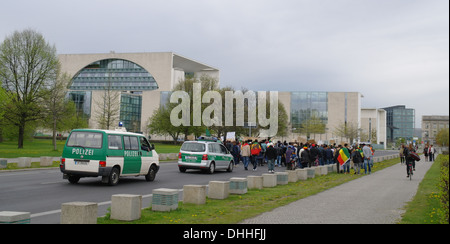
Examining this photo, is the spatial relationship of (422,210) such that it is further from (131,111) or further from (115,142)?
(131,111)

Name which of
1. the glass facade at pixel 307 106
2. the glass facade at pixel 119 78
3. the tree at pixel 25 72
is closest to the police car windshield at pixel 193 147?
the tree at pixel 25 72

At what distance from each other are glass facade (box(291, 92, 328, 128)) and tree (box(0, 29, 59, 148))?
71222 mm

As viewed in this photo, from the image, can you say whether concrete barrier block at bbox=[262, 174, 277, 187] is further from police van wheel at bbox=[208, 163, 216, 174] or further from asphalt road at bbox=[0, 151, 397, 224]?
police van wheel at bbox=[208, 163, 216, 174]

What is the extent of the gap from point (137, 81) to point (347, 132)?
52352 mm

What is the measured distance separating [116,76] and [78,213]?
337ft

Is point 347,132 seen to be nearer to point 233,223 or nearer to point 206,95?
point 206,95

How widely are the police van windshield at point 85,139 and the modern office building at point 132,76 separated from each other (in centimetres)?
7834

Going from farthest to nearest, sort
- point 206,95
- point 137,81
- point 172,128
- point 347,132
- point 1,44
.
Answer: point 137,81 < point 347,132 < point 172,128 < point 206,95 < point 1,44

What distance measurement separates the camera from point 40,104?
42.7 m

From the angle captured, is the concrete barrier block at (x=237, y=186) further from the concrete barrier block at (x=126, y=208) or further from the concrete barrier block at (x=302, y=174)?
the concrete barrier block at (x=302, y=174)

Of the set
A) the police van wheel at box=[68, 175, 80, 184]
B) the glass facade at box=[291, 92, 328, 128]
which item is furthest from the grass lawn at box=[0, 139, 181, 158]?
the glass facade at box=[291, 92, 328, 128]

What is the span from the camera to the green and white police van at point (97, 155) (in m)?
13.5
